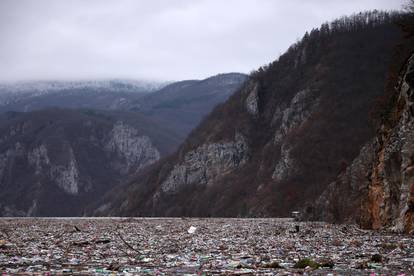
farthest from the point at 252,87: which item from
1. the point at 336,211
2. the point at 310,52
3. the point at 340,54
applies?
the point at 336,211

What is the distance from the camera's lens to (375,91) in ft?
369

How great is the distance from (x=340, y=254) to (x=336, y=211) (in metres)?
39.7

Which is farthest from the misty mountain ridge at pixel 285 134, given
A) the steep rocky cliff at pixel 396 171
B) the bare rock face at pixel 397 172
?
the bare rock face at pixel 397 172

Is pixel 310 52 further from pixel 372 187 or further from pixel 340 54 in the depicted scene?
pixel 372 187

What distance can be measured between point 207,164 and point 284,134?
26720mm

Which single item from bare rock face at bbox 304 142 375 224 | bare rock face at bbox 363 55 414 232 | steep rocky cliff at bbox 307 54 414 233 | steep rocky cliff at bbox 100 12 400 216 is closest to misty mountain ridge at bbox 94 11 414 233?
steep rocky cliff at bbox 100 12 400 216

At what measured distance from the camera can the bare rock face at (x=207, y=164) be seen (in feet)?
449

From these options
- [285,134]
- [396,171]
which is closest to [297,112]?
[285,134]

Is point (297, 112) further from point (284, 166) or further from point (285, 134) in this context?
point (284, 166)

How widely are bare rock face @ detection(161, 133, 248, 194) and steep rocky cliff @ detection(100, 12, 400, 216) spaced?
298mm

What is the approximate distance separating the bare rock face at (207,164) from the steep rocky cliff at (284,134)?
0.98ft

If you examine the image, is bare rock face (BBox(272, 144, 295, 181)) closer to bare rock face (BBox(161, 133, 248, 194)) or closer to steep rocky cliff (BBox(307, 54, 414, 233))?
bare rock face (BBox(161, 133, 248, 194))

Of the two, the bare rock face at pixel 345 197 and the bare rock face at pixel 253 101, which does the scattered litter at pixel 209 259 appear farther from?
the bare rock face at pixel 253 101

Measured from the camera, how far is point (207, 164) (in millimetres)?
141750
